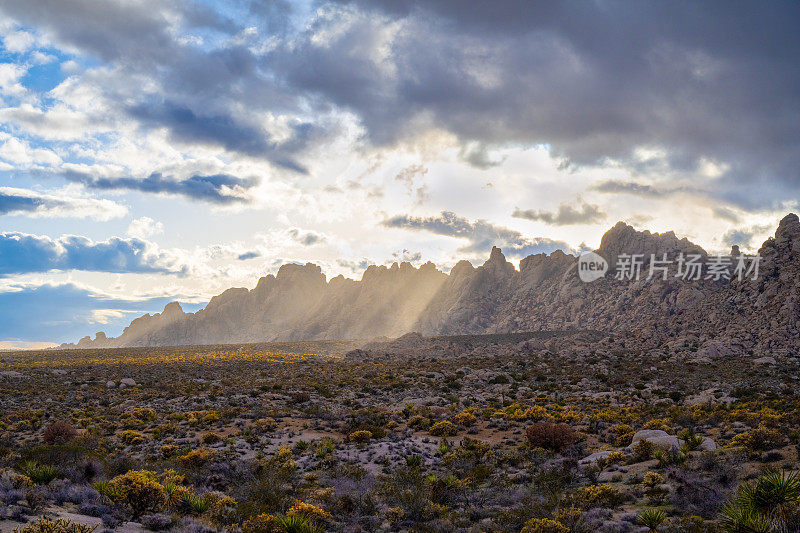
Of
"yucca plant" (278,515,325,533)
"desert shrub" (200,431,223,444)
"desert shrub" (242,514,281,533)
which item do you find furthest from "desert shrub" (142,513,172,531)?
"desert shrub" (200,431,223,444)

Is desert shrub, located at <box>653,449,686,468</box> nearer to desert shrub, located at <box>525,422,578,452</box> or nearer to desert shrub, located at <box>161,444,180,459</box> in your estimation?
desert shrub, located at <box>525,422,578,452</box>

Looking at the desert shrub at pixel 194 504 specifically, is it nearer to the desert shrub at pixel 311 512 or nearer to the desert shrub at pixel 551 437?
the desert shrub at pixel 311 512

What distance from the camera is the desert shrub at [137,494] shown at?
442 inches

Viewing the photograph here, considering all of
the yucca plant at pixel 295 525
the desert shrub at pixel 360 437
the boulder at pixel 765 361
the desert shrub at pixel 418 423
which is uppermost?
the yucca plant at pixel 295 525

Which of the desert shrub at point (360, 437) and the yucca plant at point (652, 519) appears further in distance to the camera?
the desert shrub at point (360, 437)

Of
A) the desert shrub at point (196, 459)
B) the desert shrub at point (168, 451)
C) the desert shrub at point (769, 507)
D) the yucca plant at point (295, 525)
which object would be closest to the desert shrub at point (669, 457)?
the desert shrub at point (769, 507)

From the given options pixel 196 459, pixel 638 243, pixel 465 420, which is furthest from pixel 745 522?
pixel 638 243

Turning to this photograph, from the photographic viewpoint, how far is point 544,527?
1041 cm

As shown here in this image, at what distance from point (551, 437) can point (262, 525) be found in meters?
14.1

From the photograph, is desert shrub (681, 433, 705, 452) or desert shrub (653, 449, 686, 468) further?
desert shrub (681, 433, 705, 452)

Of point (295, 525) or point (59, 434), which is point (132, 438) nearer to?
point (59, 434)

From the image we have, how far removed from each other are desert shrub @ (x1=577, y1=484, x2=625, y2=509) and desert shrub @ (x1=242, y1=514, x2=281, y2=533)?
29.0ft

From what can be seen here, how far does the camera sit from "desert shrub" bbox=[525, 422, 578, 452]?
19281 mm

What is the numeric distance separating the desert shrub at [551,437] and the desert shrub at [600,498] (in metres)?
6.95
